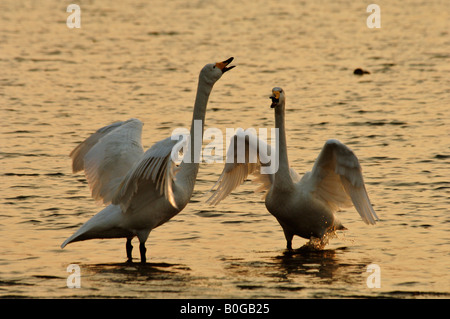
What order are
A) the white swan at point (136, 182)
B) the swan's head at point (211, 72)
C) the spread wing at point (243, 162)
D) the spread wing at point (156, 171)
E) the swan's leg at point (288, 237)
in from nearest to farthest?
the spread wing at point (156, 171) → the white swan at point (136, 182) → the swan's head at point (211, 72) → the swan's leg at point (288, 237) → the spread wing at point (243, 162)

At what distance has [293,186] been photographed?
36.6 feet

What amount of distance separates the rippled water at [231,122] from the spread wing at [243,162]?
20.8 inches

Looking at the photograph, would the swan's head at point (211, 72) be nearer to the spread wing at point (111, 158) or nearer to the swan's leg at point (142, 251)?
the spread wing at point (111, 158)

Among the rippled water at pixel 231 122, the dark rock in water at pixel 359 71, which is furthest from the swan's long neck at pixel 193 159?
the dark rock in water at pixel 359 71

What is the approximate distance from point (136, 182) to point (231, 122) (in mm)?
8345

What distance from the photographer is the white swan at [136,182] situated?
9.59 metres

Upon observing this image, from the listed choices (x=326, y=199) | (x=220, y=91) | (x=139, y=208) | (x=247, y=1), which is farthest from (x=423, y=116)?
(x=247, y=1)

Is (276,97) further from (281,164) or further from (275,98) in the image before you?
(281,164)

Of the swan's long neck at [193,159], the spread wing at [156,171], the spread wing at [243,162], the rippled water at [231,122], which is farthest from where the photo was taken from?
the spread wing at [243,162]

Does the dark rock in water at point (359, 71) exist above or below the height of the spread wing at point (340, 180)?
above

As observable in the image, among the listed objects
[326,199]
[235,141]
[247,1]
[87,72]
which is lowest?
[326,199]

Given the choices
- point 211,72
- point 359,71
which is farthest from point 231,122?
point 211,72
